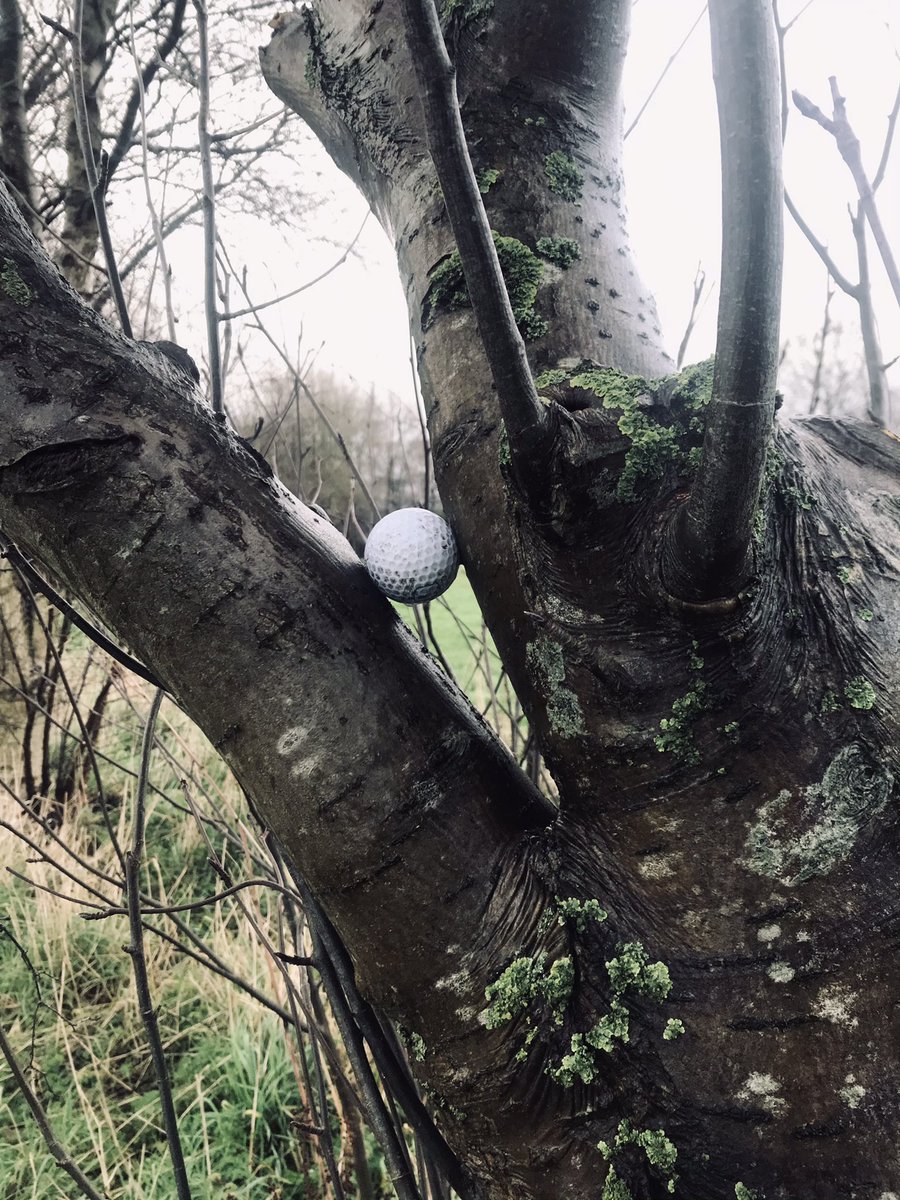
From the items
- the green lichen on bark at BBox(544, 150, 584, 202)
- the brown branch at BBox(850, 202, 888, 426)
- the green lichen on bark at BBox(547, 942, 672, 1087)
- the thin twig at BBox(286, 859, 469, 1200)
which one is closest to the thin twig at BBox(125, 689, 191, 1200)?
the thin twig at BBox(286, 859, 469, 1200)

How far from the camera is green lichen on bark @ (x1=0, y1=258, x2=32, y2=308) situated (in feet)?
2.39

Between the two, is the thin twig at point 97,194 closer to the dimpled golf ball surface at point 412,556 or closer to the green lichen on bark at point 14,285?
the green lichen on bark at point 14,285

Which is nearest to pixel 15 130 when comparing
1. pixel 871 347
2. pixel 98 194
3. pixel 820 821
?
pixel 98 194

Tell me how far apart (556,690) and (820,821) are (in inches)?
10.2

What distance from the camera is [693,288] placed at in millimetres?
1734

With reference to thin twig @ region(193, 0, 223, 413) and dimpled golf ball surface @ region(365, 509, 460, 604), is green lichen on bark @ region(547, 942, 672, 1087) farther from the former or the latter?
thin twig @ region(193, 0, 223, 413)

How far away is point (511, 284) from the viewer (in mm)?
907

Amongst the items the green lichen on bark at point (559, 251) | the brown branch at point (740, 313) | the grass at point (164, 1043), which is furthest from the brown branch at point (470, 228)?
the grass at point (164, 1043)

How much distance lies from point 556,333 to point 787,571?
383 millimetres

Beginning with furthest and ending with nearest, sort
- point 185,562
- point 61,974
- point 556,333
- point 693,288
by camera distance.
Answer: point 61,974
point 693,288
point 556,333
point 185,562

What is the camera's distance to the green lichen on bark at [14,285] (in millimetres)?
727

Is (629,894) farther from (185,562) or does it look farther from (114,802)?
(114,802)

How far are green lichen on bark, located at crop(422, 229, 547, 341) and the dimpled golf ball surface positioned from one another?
0.82ft

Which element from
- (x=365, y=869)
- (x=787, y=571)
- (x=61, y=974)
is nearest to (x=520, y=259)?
(x=787, y=571)
